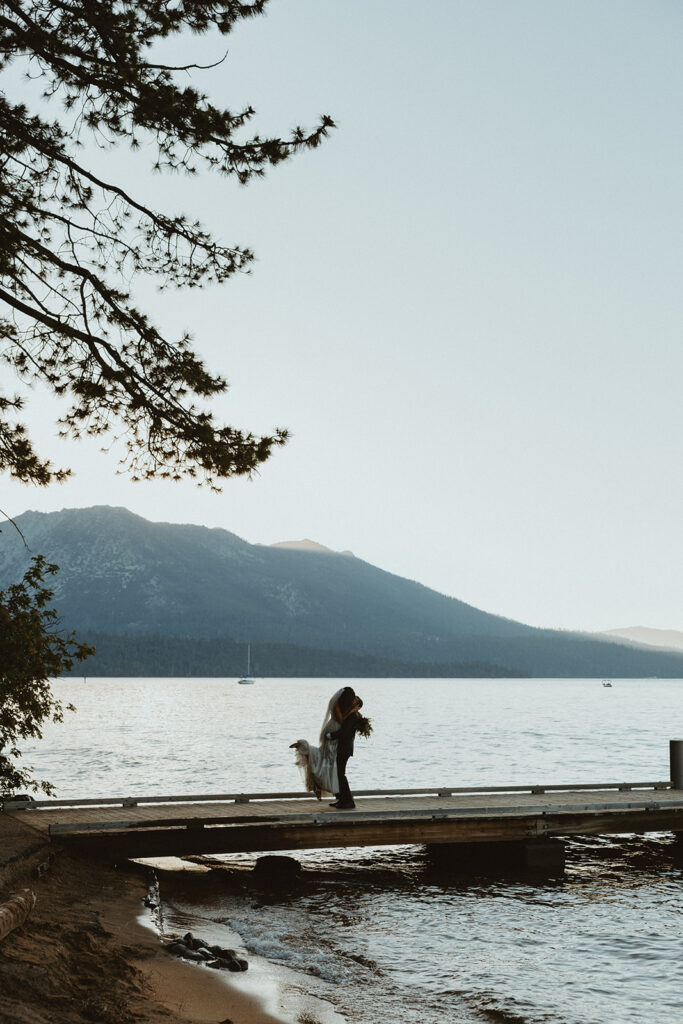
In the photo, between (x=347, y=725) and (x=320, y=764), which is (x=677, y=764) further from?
(x=347, y=725)

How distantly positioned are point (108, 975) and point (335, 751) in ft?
22.9

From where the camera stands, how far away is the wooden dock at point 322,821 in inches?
563

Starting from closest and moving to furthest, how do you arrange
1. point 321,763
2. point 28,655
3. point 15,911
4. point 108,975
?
1. point 15,911
2. point 108,975
3. point 28,655
4. point 321,763

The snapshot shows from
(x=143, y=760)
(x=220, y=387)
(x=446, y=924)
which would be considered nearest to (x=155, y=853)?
(x=446, y=924)

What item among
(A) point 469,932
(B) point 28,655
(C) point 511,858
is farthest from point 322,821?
(B) point 28,655

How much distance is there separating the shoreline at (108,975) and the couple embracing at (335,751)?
3.46m

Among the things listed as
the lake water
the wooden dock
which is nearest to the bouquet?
the wooden dock

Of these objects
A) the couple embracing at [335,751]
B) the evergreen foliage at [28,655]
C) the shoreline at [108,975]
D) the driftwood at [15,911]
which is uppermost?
the evergreen foliage at [28,655]

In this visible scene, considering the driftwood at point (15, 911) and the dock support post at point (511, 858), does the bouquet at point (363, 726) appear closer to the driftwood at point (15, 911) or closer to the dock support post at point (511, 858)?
the dock support post at point (511, 858)

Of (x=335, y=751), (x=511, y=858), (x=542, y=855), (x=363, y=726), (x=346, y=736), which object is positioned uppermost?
(x=363, y=726)

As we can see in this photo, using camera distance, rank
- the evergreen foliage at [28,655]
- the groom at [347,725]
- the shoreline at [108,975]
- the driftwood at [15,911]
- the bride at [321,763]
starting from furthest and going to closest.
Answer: the bride at [321,763] → the groom at [347,725] → the evergreen foliage at [28,655] → the driftwood at [15,911] → the shoreline at [108,975]

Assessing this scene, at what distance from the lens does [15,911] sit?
8.55 m

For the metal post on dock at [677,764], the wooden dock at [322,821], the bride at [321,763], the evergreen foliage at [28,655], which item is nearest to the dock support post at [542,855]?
the wooden dock at [322,821]

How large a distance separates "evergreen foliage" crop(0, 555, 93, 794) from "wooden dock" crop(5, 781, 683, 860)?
5.07 feet
